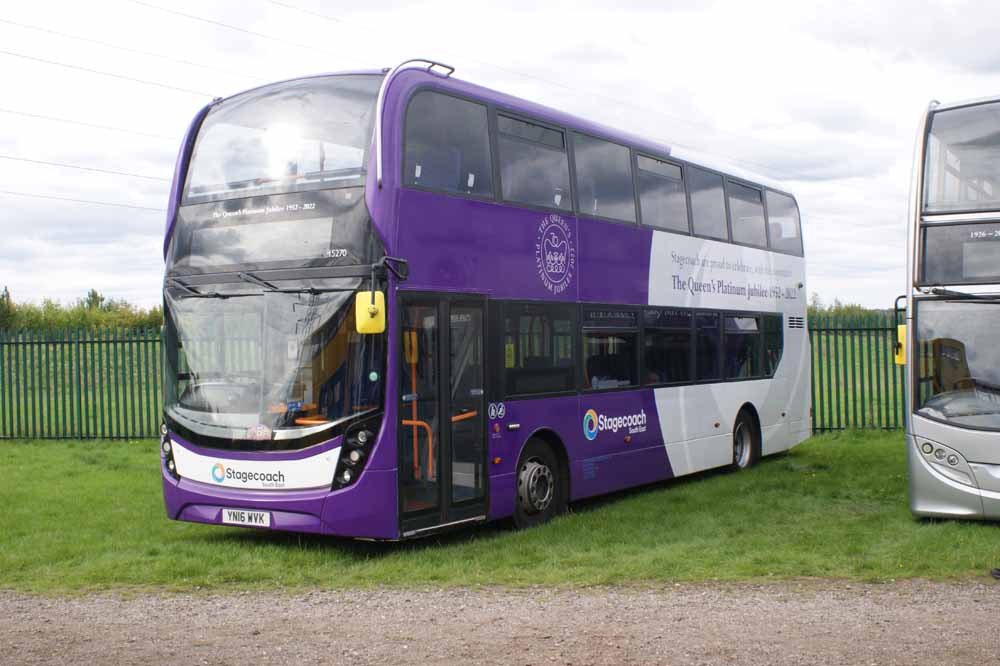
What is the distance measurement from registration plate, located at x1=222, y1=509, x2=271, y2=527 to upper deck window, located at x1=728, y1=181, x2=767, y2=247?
29.4 ft

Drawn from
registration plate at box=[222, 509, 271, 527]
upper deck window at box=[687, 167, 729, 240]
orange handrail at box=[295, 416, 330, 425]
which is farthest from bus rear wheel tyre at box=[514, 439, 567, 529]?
upper deck window at box=[687, 167, 729, 240]

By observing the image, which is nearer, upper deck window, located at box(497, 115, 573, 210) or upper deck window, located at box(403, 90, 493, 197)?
upper deck window, located at box(403, 90, 493, 197)

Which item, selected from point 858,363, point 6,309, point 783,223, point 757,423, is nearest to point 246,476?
point 757,423

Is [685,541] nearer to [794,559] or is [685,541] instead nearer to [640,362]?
[794,559]

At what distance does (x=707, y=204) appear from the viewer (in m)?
15.5

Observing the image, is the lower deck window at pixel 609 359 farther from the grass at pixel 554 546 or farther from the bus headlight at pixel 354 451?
the bus headlight at pixel 354 451

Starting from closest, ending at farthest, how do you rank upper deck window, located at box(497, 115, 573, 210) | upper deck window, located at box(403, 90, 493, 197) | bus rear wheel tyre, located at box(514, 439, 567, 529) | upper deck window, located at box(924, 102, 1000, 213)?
upper deck window, located at box(403, 90, 493, 197) → upper deck window, located at box(924, 102, 1000, 213) → upper deck window, located at box(497, 115, 573, 210) → bus rear wheel tyre, located at box(514, 439, 567, 529)

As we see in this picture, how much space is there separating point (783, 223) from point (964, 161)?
6806mm

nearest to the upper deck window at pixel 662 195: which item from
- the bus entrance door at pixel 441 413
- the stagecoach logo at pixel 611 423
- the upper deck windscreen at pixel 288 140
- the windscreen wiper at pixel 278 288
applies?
the stagecoach logo at pixel 611 423

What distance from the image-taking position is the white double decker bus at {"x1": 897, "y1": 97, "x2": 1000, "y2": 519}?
10750 millimetres

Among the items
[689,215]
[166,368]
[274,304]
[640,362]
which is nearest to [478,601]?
[274,304]

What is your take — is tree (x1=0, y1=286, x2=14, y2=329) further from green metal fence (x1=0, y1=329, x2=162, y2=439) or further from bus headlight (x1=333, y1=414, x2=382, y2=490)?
bus headlight (x1=333, y1=414, x2=382, y2=490)

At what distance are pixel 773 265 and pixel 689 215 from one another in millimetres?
3222

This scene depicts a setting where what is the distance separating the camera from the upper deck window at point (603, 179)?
12.5m
